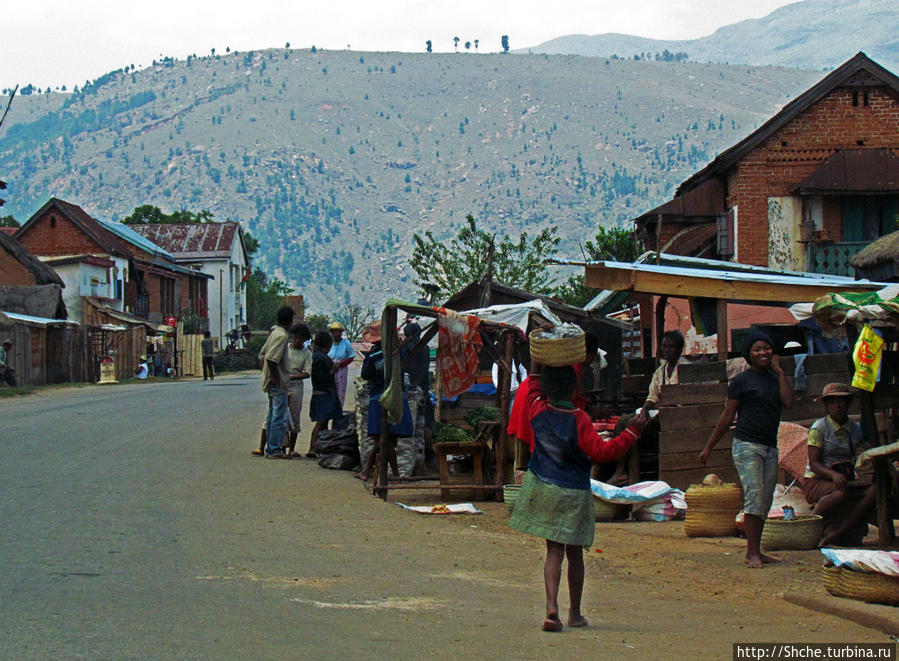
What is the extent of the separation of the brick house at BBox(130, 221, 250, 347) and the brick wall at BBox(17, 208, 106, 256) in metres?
16.2

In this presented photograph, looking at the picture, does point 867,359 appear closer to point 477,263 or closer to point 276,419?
point 276,419

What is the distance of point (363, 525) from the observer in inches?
403

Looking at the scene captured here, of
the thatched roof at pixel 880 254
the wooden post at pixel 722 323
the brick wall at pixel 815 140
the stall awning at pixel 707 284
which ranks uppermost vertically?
the brick wall at pixel 815 140

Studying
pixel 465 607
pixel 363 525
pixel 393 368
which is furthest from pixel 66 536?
pixel 393 368

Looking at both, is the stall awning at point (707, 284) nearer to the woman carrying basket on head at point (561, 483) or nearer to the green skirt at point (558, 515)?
the woman carrying basket on head at point (561, 483)

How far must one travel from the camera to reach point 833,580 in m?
7.27

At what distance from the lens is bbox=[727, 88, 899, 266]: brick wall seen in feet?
84.7

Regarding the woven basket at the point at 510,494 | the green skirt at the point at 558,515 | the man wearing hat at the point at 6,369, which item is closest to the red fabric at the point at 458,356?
the woven basket at the point at 510,494

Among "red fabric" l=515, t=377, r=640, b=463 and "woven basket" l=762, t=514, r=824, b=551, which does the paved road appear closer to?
"red fabric" l=515, t=377, r=640, b=463

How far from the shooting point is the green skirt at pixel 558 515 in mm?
6527

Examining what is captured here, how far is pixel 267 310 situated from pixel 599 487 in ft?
280

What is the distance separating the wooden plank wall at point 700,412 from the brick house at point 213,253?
2756 inches

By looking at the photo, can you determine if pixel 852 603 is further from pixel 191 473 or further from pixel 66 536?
pixel 191 473

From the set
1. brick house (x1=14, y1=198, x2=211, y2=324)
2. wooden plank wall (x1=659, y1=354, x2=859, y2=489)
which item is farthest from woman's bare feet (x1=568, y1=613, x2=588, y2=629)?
brick house (x1=14, y1=198, x2=211, y2=324)
